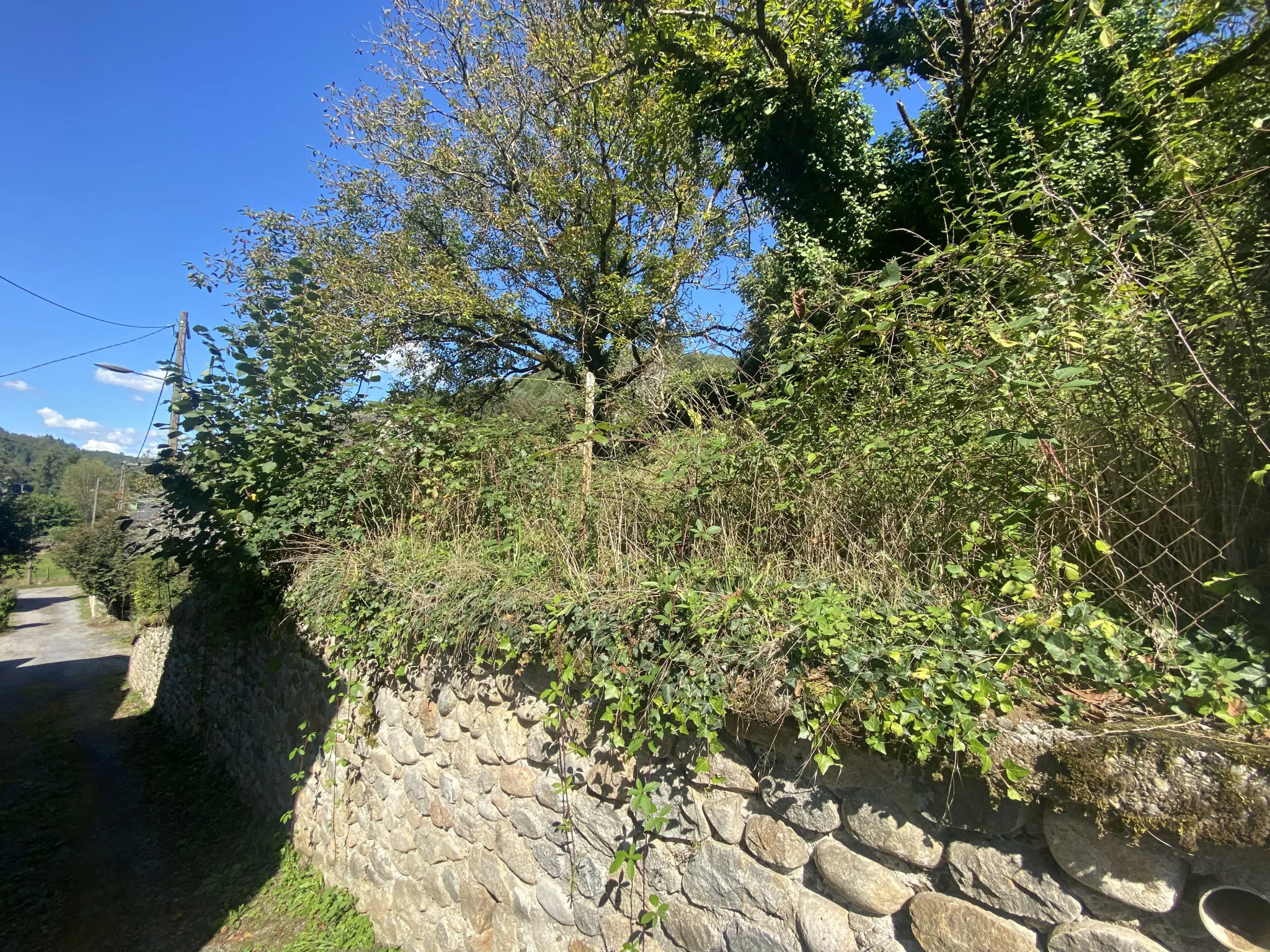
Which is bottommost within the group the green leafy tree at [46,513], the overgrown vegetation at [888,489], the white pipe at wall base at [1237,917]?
the white pipe at wall base at [1237,917]

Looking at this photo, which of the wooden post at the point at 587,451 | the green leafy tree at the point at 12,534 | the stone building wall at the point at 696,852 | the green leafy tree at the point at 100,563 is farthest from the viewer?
the green leafy tree at the point at 100,563

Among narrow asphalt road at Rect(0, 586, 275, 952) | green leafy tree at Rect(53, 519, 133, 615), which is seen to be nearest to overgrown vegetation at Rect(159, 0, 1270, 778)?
narrow asphalt road at Rect(0, 586, 275, 952)

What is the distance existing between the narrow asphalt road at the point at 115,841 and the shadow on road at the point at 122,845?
0.4 inches

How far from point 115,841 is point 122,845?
0.43ft

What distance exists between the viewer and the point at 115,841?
4984 mm

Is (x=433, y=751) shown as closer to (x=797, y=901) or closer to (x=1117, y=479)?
(x=797, y=901)

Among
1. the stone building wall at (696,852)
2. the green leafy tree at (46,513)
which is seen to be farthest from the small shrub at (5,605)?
the stone building wall at (696,852)

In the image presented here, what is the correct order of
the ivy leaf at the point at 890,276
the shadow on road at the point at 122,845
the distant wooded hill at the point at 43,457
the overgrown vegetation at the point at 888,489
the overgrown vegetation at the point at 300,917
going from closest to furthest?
the overgrown vegetation at the point at 888,489 → the ivy leaf at the point at 890,276 → the overgrown vegetation at the point at 300,917 → the shadow on road at the point at 122,845 → the distant wooded hill at the point at 43,457

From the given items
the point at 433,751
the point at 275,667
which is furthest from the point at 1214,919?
the point at 275,667

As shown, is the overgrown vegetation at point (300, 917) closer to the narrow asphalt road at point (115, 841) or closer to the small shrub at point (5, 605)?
the narrow asphalt road at point (115, 841)

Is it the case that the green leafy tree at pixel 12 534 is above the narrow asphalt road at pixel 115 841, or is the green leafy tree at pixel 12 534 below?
above

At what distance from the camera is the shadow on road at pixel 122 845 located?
12.7ft

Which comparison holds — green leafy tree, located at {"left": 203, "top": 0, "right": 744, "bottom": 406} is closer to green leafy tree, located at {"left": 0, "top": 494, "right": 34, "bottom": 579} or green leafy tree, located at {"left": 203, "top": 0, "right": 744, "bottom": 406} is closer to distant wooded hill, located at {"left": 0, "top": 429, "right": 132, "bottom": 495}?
green leafy tree, located at {"left": 0, "top": 494, "right": 34, "bottom": 579}

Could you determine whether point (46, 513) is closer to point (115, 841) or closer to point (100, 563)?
point (100, 563)
